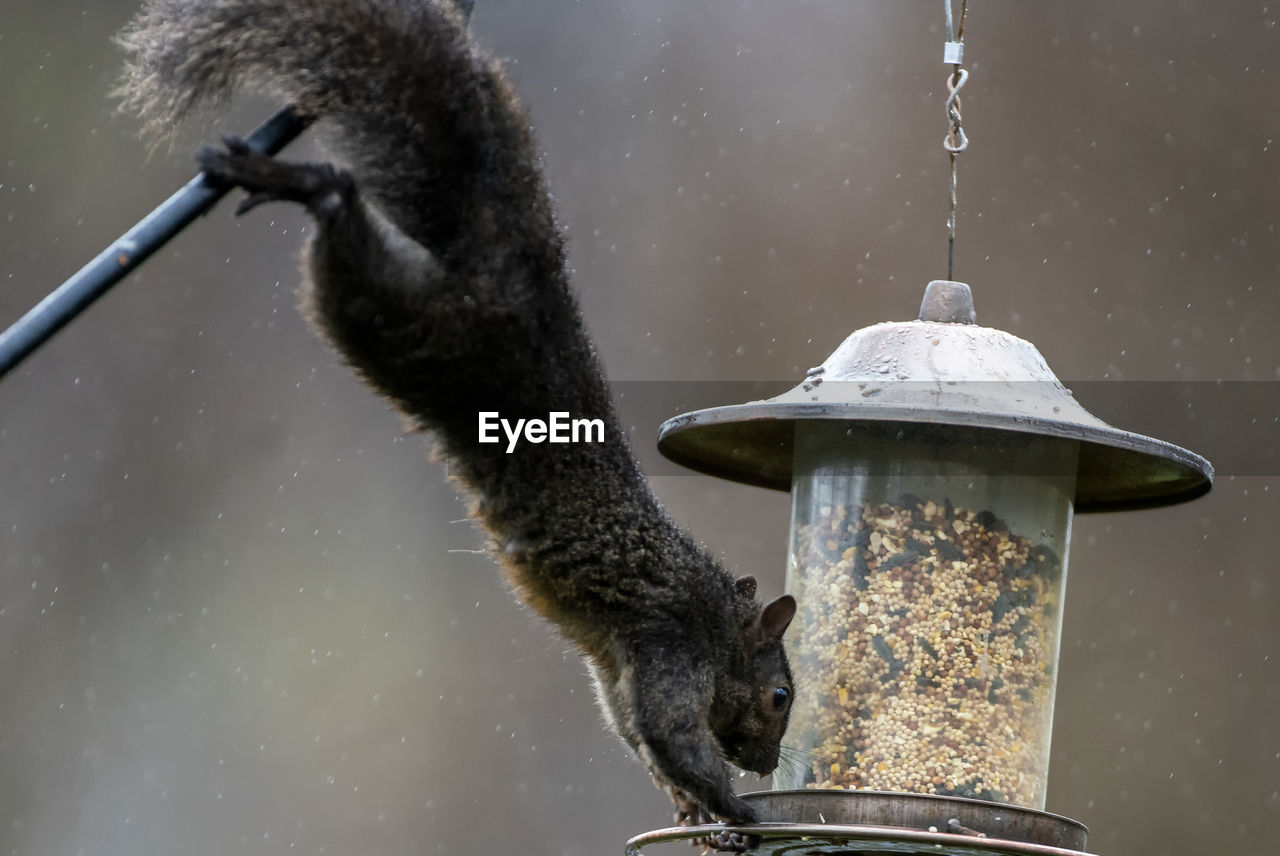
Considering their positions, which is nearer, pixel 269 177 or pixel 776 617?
pixel 269 177

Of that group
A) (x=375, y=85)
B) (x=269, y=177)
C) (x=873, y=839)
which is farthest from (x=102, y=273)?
(x=873, y=839)

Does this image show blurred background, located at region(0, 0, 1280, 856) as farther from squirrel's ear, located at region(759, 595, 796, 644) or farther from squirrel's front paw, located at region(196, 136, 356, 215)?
squirrel's front paw, located at region(196, 136, 356, 215)

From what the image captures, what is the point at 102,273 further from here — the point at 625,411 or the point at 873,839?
the point at 625,411

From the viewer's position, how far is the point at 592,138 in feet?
37.0

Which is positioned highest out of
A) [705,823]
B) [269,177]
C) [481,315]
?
[269,177]

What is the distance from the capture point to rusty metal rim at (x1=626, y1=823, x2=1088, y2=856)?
3.47 metres

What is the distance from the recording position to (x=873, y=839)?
3520 millimetres

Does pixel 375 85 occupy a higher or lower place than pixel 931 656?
higher

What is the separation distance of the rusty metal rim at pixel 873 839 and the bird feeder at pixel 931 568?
0.11ft

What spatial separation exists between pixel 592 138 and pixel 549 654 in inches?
125

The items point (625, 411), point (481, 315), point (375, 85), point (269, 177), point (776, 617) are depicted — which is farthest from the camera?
point (625, 411)

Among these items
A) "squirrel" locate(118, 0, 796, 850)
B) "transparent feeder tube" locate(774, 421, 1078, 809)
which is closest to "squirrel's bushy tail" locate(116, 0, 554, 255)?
"squirrel" locate(118, 0, 796, 850)

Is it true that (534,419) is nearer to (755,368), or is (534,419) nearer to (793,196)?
(755,368)

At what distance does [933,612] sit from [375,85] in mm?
1575
